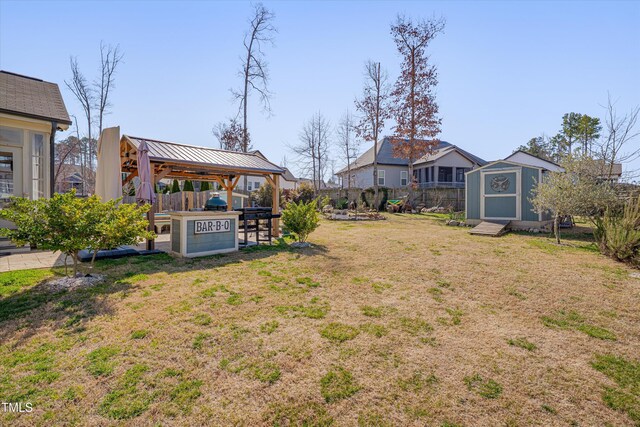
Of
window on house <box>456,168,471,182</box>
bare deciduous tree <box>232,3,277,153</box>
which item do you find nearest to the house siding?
window on house <box>456,168,471,182</box>

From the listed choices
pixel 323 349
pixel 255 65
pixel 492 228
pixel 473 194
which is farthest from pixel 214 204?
pixel 255 65

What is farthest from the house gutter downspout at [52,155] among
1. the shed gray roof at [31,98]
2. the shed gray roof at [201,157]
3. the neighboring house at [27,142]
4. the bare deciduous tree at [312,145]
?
the bare deciduous tree at [312,145]

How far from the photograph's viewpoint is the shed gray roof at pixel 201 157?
24.0ft

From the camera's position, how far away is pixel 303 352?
112 inches

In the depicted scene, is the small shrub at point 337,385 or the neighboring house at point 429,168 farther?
the neighboring house at point 429,168

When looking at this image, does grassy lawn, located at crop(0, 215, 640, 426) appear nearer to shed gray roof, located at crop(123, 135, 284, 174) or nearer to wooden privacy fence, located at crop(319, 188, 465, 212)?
shed gray roof, located at crop(123, 135, 284, 174)

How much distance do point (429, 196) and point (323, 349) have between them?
20.8 m

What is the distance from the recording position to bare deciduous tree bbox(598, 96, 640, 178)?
10.7 meters

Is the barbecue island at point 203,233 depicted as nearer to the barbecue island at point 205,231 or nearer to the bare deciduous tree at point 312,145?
the barbecue island at point 205,231

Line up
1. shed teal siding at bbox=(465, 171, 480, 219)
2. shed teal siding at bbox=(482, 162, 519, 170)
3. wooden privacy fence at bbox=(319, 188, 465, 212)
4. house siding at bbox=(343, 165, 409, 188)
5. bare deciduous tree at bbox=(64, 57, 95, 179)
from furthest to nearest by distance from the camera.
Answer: house siding at bbox=(343, 165, 409, 188), wooden privacy fence at bbox=(319, 188, 465, 212), bare deciduous tree at bbox=(64, 57, 95, 179), shed teal siding at bbox=(465, 171, 480, 219), shed teal siding at bbox=(482, 162, 519, 170)

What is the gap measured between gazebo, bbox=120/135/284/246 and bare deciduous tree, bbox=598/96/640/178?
40.7ft

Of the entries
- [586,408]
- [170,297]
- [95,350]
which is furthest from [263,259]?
[586,408]

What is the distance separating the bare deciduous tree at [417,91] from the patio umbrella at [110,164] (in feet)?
58.5

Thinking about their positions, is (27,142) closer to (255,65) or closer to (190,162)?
(190,162)
